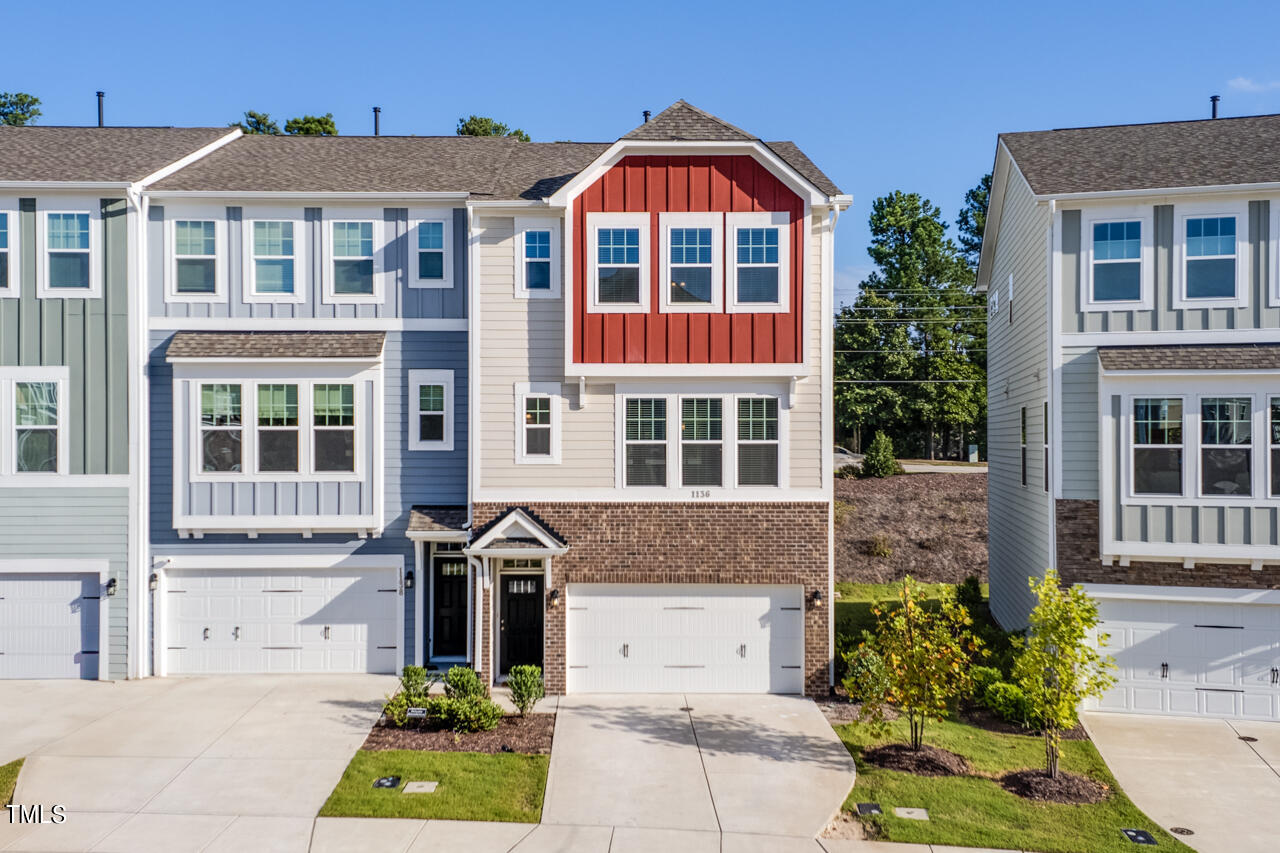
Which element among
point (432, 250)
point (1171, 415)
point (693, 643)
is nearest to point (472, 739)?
point (693, 643)

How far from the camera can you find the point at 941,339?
40719mm

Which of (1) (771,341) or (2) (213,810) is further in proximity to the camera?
(1) (771,341)

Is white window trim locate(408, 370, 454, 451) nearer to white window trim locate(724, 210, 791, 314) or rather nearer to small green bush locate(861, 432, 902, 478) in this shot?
white window trim locate(724, 210, 791, 314)

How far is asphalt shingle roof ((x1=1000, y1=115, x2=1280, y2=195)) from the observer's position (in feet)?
41.7

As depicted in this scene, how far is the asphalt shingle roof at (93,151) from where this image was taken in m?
13.9

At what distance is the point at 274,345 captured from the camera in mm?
13648

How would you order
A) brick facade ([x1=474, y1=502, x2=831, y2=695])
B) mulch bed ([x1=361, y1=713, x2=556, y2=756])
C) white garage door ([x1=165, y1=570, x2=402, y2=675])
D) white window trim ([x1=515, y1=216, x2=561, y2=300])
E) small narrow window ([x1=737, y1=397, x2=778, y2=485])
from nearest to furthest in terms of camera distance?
1. mulch bed ([x1=361, y1=713, x2=556, y2=756])
2. brick facade ([x1=474, y1=502, x2=831, y2=695])
3. small narrow window ([x1=737, y1=397, x2=778, y2=485])
4. white window trim ([x1=515, y1=216, x2=561, y2=300])
5. white garage door ([x1=165, y1=570, x2=402, y2=675])

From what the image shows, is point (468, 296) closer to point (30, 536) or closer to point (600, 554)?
point (600, 554)

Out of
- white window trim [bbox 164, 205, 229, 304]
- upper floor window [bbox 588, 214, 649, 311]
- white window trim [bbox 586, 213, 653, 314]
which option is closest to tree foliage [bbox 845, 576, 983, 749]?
white window trim [bbox 586, 213, 653, 314]

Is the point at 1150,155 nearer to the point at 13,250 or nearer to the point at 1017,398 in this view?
the point at 1017,398

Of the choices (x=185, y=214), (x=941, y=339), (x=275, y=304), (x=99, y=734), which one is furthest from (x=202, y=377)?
(x=941, y=339)

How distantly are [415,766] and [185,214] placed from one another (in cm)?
1008

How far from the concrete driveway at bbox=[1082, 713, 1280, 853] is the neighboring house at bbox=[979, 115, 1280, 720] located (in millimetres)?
526

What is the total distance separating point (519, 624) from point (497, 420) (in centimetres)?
356
